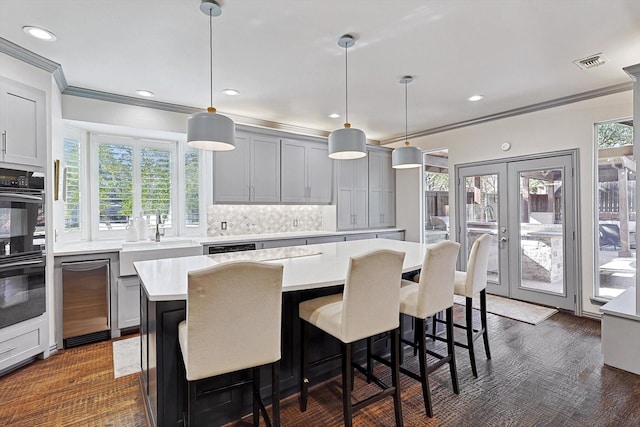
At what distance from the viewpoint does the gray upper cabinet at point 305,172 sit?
4.91 m

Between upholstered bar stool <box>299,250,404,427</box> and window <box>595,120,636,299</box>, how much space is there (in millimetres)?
3429

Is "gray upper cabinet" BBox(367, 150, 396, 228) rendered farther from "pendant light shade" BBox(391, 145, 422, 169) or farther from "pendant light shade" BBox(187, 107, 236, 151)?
"pendant light shade" BBox(187, 107, 236, 151)

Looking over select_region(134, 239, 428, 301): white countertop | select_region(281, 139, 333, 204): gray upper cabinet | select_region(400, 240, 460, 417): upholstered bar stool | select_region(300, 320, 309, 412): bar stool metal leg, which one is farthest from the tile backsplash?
select_region(400, 240, 460, 417): upholstered bar stool

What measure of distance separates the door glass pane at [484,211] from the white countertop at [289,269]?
219cm

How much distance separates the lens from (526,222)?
4.49 metres

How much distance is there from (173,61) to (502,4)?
264 centimetres

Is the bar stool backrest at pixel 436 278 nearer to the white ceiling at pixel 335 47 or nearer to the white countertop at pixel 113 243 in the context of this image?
the white ceiling at pixel 335 47

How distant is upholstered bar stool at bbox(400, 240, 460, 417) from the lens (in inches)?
83.9

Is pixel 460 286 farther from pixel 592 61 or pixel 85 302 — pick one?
pixel 85 302

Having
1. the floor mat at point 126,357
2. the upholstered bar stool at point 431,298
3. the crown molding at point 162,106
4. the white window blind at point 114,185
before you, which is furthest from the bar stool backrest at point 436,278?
the white window blind at point 114,185

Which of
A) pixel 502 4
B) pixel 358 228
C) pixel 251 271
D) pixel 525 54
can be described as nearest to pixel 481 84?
pixel 525 54

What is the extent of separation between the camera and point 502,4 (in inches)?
84.3

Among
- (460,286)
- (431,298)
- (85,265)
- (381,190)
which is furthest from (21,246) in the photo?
(381,190)

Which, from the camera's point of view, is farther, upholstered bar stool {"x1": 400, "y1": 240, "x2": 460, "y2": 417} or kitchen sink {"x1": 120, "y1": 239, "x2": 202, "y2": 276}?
kitchen sink {"x1": 120, "y1": 239, "x2": 202, "y2": 276}
